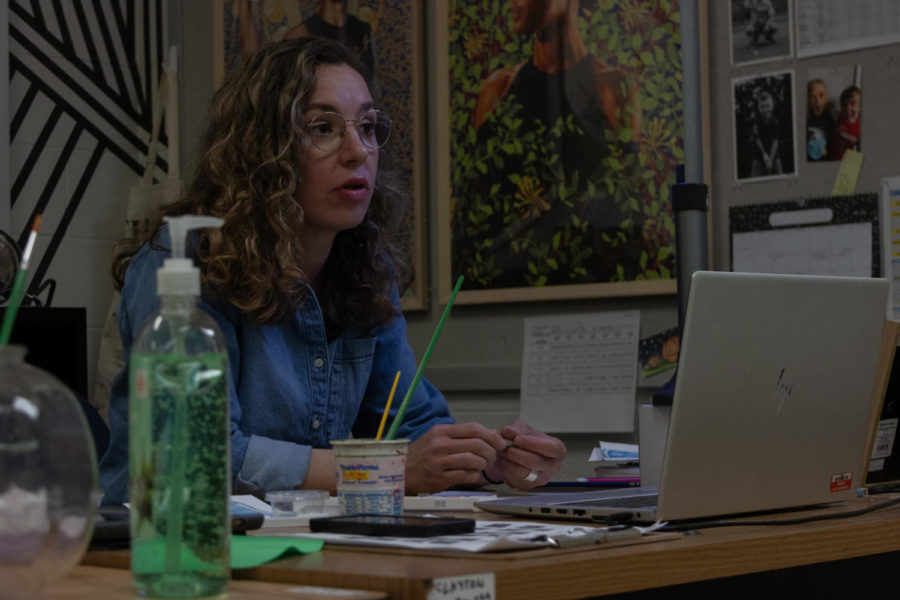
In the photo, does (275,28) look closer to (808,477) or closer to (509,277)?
(509,277)

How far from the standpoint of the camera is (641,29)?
2.61m

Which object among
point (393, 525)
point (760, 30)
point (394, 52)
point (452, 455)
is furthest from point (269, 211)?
point (394, 52)

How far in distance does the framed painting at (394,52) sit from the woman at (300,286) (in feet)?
3.18

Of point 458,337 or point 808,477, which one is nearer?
point 808,477

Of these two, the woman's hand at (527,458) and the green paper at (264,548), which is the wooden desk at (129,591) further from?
the woman's hand at (527,458)

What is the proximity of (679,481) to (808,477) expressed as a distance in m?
0.22

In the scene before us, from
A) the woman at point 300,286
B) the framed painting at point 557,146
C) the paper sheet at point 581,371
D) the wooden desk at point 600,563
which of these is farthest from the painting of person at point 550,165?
the wooden desk at point 600,563

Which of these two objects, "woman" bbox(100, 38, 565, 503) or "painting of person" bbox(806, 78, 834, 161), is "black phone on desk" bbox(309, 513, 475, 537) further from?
"painting of person" bbox(806, 78, 834, 161)

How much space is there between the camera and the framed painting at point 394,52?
2973 millimetres

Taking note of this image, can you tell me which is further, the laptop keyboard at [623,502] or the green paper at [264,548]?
the laptop keyboard at [623,502]

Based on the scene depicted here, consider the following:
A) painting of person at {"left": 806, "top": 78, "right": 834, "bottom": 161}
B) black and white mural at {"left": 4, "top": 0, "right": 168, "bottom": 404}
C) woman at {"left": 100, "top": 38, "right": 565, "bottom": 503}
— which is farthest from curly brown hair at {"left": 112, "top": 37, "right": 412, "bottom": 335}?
black and white mural at {"left": 4, "top": 0, "right": 168, "bottom": 404}

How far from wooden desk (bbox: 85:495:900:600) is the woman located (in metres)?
0.44

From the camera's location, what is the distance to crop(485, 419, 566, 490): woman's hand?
146 centimetres

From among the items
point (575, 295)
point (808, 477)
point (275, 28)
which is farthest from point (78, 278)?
point (808, 477)
